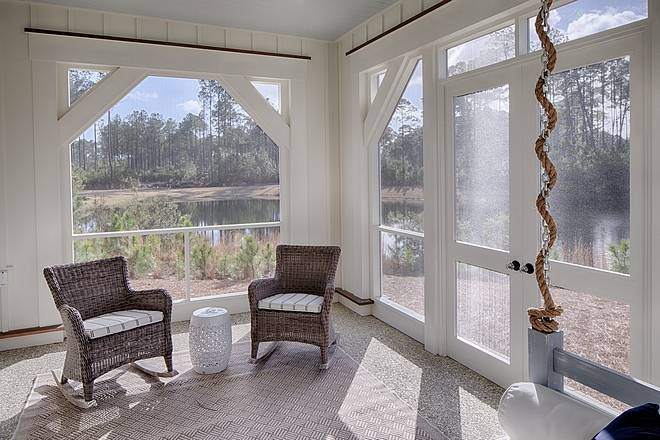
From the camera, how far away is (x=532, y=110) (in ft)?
9.14

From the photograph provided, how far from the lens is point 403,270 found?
4250 millimetres

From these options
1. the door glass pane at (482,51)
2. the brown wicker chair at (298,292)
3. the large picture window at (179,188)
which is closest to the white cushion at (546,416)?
the brown wicker chair at (298,292)

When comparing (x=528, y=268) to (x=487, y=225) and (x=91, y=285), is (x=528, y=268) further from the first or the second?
(x=91, y=285)

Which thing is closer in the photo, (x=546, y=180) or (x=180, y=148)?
(x=546, y=180)

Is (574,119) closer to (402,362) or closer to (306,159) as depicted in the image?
(402,362)

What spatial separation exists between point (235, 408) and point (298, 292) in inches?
48.6

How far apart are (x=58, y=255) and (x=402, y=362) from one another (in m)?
3.13

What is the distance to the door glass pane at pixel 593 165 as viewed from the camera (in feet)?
7.52

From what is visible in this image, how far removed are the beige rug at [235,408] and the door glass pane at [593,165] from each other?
4.29ft

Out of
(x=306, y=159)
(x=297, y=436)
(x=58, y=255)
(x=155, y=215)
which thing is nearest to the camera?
(x=297, y=436)

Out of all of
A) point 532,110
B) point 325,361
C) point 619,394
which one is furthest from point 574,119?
point 325,361

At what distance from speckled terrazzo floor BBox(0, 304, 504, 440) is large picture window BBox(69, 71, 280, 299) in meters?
0.67

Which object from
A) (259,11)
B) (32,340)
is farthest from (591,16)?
(32,340)

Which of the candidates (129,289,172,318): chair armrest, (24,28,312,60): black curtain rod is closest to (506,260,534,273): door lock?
(129,289,172,318): chair armrest
